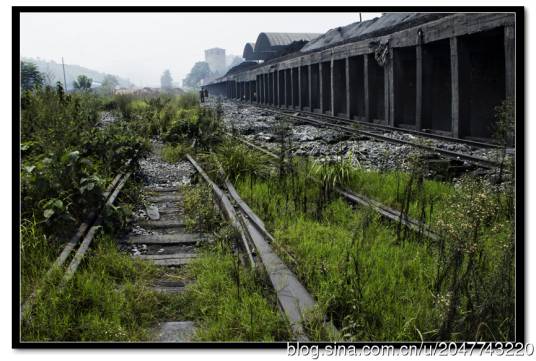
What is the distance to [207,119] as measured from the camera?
492 inches

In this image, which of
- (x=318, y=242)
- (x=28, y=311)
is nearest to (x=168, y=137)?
(x=318, y=242)

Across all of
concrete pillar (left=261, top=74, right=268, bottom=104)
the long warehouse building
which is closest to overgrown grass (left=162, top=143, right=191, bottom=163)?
the long warehouse building

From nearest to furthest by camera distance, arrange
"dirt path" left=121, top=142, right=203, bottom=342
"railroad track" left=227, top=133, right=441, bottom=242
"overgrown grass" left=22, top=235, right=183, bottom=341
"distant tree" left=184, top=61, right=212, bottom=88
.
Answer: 1. "overgrown grass" left=22, top=235, right=183, bottom=341
2. "dirt path" left=121, top=142, right=203, bottom=342
3. "railroad track" left=227, top=133, right=441, bottom=242
4. "distant tree" left=184, top=61, right=212, bottom=88

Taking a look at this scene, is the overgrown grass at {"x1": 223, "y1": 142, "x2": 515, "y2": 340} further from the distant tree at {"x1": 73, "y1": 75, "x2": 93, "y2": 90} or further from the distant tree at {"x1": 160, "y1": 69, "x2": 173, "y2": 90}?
the distant tree at {"x1": 73, "y1": 75, "x2": 93, "y2": 90}

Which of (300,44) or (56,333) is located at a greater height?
(300,44)

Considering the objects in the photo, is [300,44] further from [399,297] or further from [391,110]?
[399,297]

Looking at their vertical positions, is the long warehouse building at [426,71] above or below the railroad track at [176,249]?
above

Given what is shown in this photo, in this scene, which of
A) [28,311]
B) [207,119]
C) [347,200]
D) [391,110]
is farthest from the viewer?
[391,110]

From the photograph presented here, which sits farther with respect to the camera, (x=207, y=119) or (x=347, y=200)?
(x=207, y=119)

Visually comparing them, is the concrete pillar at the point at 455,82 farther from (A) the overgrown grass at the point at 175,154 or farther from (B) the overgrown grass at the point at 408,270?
(B) the overgrown grass at the point at 408,270

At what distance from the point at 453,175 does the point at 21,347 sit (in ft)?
20.8

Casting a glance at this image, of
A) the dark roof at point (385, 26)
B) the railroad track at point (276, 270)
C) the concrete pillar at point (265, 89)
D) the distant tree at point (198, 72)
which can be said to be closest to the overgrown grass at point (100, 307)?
the railroad track at point (276, 270)

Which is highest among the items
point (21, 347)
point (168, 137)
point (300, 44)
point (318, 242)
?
point (300, 44)

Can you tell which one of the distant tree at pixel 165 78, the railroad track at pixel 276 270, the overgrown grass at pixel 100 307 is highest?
the distant tree at pixel 165 78
